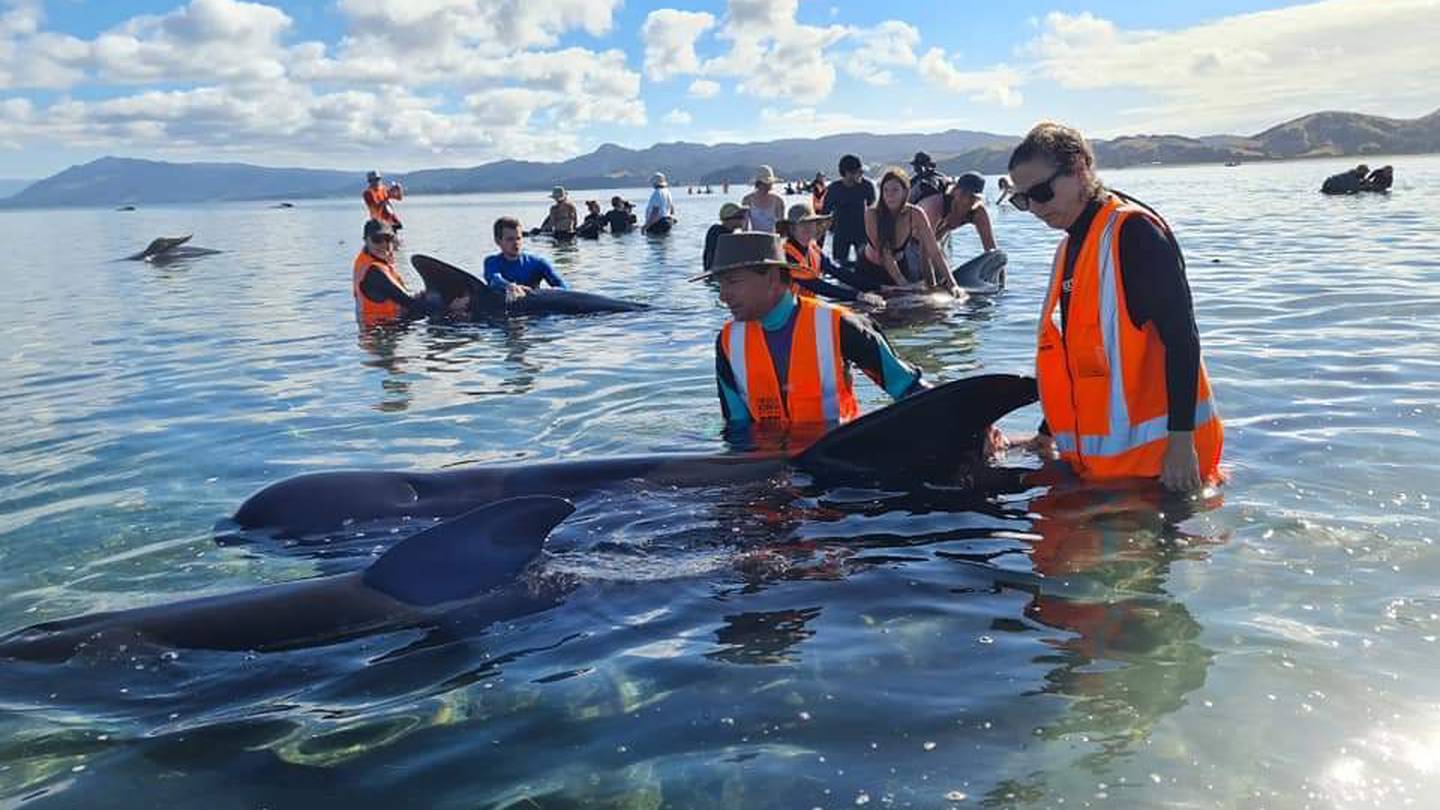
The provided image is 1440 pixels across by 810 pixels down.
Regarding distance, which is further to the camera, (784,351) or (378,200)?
(378,200)

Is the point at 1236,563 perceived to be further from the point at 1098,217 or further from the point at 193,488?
the point at 193,488

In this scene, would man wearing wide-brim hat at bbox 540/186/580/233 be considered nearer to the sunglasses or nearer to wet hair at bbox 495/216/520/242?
wet hair at bbox 495/216/520/242

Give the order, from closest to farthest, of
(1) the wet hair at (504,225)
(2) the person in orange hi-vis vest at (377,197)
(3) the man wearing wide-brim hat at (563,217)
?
(1) the wet hair at (504,225) → (2) the person in orange hi-vis vest at (377,197) → (3) the man wearing wide-brim hat at (563,217)

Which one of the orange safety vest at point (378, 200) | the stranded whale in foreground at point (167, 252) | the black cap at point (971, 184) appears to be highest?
the orange safety vest at point (378, 200)

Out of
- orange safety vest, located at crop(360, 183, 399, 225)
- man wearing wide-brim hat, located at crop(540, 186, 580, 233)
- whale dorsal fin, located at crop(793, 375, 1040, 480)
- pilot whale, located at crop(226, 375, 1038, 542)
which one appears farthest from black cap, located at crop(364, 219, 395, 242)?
man wearing wide-brim hat, located at crop(540, 186, 580, 233)

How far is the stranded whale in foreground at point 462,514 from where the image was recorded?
517 cm

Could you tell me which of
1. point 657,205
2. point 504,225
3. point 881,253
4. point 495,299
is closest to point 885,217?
point 881,253

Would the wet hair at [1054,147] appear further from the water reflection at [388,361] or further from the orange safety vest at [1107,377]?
the water reflection at [388,361]

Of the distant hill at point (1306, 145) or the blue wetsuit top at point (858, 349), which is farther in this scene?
the distant hill at point (1306, 145)

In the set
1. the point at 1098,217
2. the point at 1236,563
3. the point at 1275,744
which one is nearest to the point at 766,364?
the point at 1098,217

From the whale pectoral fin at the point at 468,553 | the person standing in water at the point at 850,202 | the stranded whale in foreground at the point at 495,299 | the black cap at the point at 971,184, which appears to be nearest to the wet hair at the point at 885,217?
the person standing in water at the point at 850,202

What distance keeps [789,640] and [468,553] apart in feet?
5.52

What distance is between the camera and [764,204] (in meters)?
21.4

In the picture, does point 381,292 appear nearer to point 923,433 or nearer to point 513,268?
point 513,268
